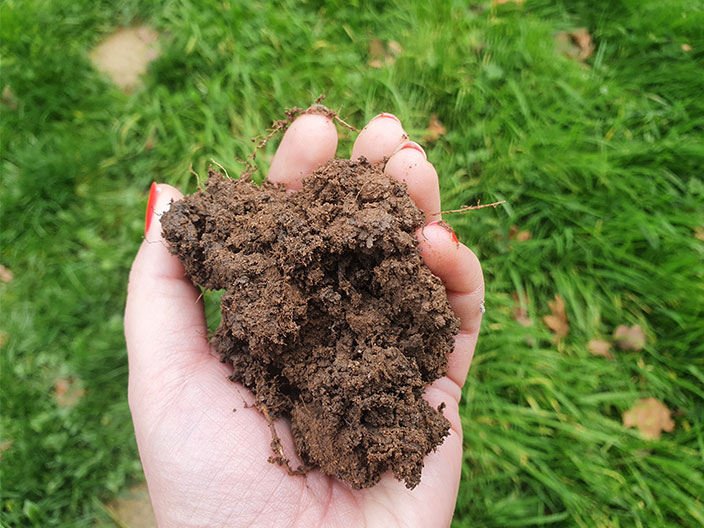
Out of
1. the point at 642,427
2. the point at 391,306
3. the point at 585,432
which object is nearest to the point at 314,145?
the point at 391,306

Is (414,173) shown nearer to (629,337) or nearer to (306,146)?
(306,146)

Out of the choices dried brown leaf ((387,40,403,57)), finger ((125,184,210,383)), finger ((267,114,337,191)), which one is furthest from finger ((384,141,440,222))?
dried brown leaf ((387,40,403,57))

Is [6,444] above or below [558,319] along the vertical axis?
below

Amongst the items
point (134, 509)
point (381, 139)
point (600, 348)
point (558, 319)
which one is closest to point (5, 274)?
point (134, 509)

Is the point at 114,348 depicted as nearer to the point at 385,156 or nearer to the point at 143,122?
the point at 143,122

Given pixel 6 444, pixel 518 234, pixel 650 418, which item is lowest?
pixel 6 444

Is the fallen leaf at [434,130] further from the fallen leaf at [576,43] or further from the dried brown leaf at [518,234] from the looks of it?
the fallen leaf at [576,43]

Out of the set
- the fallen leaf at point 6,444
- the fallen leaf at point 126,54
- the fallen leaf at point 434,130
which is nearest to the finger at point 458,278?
the fallen leaf at point 434,130

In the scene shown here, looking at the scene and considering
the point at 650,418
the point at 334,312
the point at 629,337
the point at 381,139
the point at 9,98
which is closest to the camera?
the point at 334,312
